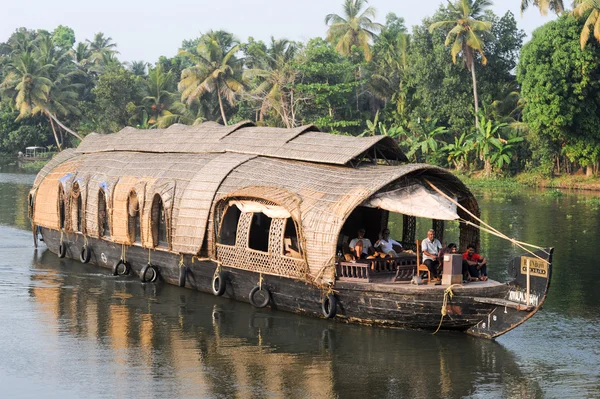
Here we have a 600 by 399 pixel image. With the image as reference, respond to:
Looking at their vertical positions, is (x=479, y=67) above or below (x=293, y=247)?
above

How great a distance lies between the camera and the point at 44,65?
38.9 m

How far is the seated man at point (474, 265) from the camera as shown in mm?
9352

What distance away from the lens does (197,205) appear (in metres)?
11.0

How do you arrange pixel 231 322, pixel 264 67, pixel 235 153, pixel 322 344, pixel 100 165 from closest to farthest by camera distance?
1. pixel 322 344
2. pixel 231 322
3. pixel 235 153
4. pixel 100 165
5. pixel 264 67

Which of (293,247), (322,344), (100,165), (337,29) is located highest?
(337,29)

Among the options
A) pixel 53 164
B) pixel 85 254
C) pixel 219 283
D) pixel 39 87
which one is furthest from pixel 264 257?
pixel 39 87

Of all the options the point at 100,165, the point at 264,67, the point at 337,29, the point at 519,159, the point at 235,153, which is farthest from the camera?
the point at 337,29

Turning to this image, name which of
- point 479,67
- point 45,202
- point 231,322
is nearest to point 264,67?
point 479,67

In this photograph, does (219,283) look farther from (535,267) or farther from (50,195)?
(50,195)

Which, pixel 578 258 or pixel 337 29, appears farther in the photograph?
pixel 337 29

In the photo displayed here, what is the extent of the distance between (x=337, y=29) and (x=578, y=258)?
954 inches

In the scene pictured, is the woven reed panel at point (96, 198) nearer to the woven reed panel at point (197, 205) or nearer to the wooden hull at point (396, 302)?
the woven reed panel at point (197, 205)

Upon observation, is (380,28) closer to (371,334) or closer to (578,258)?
(578,258)

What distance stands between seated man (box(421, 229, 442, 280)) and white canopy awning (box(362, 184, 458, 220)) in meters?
0.24
